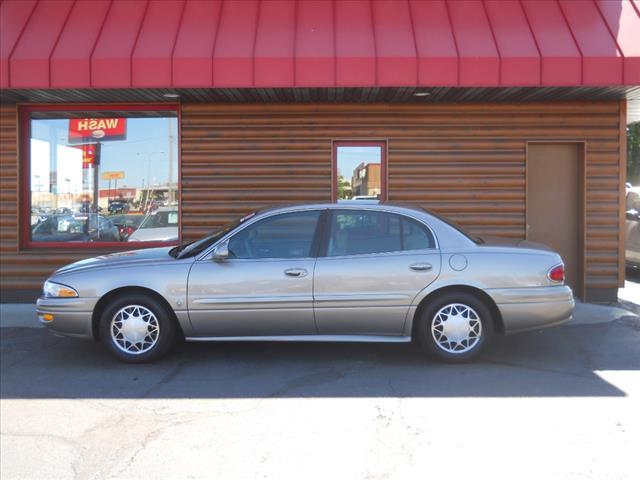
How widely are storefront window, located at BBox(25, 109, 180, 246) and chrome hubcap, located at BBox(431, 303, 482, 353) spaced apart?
479 cm

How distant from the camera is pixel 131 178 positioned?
32.1ft

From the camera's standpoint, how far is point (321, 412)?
5039 millimetres

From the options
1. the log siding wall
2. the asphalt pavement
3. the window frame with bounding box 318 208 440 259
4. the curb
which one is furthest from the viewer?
the log siding wall

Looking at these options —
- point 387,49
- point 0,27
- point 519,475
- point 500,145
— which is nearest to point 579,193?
point 500,145

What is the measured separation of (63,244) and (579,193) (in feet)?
24.7

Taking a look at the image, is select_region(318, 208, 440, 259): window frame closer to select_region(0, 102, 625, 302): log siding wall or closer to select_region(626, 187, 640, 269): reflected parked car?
select_region(0, 102, 625, 302): log siding wall

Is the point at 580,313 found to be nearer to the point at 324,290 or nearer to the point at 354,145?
the point at 354,145

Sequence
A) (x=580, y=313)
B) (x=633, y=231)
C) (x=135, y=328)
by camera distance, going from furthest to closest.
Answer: (x=633, y=231) → (x=580, y=313) → (x=135, y=328)

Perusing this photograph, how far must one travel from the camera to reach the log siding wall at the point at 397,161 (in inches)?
371

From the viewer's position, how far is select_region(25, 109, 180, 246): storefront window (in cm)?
966

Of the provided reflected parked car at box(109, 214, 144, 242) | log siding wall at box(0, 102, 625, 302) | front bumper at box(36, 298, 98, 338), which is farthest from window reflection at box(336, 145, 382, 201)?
front bumper at box(36, 298, 98, 338)

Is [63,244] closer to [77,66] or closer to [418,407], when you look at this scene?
[77,66]

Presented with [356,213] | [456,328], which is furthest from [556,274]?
[356,213]

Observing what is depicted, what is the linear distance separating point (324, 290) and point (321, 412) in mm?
1413
